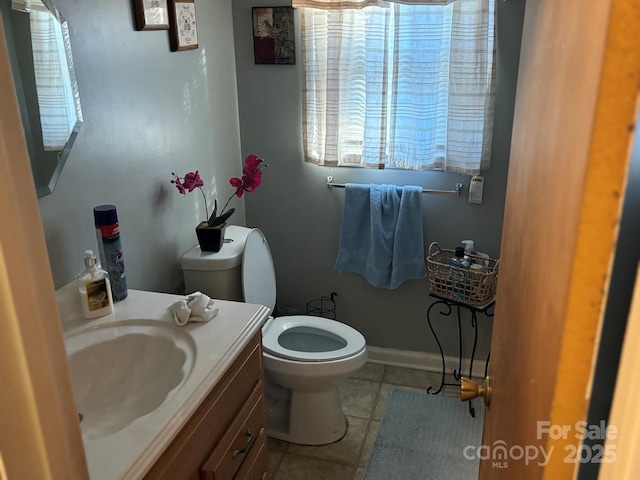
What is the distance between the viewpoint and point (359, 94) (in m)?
2.52

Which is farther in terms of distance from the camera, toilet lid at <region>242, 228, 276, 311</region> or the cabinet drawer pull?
toilet lid at <region>242, 228, 276, 311</region>

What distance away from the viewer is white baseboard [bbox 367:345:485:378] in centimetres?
281

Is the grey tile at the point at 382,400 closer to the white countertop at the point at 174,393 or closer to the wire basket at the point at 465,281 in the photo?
the wire basket at the point at 465,281

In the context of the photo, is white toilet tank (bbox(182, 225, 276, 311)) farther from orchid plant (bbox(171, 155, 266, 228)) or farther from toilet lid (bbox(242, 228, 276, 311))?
orchid plant (bbox(171, 155, 266, 228))

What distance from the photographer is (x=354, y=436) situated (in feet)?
8.00

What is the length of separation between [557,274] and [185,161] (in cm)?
189

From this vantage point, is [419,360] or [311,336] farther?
[419,360]

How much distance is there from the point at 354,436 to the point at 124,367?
1.24 metres

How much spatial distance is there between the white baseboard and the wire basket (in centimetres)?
50

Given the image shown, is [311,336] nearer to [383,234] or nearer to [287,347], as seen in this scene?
[287,347]

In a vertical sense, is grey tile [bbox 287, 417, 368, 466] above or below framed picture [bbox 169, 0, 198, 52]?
below

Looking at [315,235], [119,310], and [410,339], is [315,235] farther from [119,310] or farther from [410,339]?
[119,310]

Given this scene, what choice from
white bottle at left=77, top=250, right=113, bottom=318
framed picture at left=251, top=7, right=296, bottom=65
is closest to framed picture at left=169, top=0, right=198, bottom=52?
framed picture at left=251, top=7, right=296, bottom=65

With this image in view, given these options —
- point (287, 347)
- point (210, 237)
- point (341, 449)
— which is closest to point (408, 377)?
point (341, 449)
